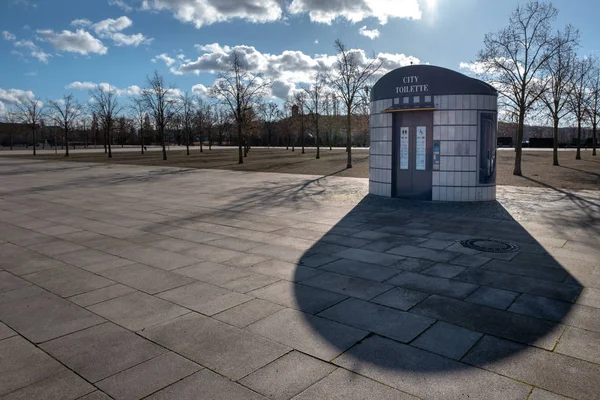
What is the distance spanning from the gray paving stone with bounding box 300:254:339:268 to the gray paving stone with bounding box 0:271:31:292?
4040 millimetres

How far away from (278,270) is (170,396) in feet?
11.2

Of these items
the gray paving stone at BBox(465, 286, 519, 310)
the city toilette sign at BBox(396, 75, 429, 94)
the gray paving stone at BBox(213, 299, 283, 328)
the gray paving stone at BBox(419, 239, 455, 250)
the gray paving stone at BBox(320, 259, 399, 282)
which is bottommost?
the gray paving stone at BBox(213, 299, 283, 328)

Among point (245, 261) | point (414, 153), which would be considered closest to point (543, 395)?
point (245, 261)

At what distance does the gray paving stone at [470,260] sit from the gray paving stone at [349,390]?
12.7ft

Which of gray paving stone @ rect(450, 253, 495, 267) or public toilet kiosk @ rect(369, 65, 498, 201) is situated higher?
public toilet kiosk @ rect(369, 65, 498, 201)

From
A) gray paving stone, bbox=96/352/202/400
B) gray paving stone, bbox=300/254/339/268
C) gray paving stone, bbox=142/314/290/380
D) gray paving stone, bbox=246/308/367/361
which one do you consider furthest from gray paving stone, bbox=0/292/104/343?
gray paving stone, bbox=300/254/339/268

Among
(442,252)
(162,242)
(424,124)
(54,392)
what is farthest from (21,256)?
(424,124)

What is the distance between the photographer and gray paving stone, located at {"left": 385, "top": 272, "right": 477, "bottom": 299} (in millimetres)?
5652

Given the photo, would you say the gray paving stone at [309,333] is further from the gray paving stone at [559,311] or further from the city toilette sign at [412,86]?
the city toilette sign at [412,86]

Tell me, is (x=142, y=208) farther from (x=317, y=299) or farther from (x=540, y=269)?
(x=540, y=269)

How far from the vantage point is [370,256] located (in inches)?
294

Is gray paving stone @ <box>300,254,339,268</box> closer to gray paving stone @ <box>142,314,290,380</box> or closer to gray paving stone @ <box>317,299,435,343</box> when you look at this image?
gray paving stone @ <box>317,299,435,343</box>

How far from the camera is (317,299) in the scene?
5.47 m

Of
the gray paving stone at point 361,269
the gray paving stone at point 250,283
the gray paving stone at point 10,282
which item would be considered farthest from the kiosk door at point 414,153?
the gray paving stone at point 10,282
